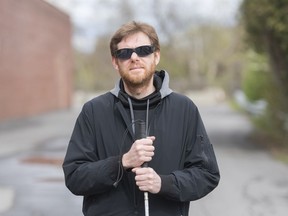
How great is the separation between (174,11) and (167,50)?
3.59m

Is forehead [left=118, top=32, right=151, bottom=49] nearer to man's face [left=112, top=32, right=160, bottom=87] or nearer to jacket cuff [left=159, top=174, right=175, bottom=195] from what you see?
man's face [left=112, top=32, right=160, bottom=87]

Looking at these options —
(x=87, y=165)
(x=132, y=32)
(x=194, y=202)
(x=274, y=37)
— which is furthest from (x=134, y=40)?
(x=274, y=37)

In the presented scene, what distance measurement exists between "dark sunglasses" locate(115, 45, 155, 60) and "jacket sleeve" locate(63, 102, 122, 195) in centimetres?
29

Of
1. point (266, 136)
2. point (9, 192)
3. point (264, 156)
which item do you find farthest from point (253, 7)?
point (9, 192)

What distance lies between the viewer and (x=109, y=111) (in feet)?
9.31

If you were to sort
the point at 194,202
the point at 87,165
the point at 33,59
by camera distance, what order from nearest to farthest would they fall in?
the point at 87,165
the point at 194,202
the point at 33,59

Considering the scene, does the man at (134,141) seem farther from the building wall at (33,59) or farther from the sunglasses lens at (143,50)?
the building wall at (33,59)

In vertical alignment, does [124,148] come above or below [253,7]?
below

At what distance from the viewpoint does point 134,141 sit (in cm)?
267

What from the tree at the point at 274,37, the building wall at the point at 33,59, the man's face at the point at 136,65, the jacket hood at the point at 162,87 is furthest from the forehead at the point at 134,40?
the building wall at the point at 33,59

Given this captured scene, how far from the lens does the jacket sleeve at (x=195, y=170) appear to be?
2718mm

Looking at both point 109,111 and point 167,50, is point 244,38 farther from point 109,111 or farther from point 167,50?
point 167,50

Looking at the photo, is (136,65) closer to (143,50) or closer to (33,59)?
(143,50)

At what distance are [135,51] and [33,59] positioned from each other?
27065mm
